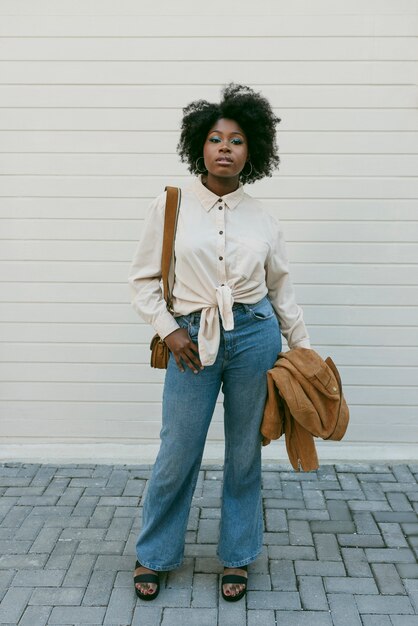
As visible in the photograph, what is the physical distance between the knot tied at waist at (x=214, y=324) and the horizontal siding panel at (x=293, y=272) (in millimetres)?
1727

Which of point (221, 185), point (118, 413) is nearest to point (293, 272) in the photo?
point (118, 413)

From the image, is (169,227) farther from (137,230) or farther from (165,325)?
(137,230)

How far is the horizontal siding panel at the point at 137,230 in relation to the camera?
4312 mm

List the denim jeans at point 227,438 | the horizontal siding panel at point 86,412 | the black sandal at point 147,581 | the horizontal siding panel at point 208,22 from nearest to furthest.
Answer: the denim jeans at point 227,438
the black sandal at point 147,581
the horizontal siding panel at point 208,22
the horizontal siding panel at point 86,412

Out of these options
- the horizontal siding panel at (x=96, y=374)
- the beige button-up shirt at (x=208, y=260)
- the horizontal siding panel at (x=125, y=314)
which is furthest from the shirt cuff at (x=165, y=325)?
the horizontal siding panel at (x=96, y=374)

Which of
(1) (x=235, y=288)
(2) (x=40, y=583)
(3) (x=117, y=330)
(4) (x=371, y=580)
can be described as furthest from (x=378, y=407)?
(2) (x=40, y=583)

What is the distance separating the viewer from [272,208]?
432cm

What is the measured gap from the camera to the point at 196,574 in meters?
3.19

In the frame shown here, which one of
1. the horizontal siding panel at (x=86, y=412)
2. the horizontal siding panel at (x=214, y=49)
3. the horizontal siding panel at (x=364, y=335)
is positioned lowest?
the horizontal siding panel at (x=86, y=412)

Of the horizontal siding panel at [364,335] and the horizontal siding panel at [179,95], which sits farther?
the horizontal siding panel at [364,335]

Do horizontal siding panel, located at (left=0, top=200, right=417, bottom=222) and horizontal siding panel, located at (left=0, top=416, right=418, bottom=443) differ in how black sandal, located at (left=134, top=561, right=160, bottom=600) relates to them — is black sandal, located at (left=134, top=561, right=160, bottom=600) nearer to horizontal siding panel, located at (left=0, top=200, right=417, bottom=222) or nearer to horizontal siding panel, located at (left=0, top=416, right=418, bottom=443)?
horizontal siding panel, located at (left=0, top=416, right=418, bottom=443)

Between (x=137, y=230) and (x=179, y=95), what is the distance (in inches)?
35.7

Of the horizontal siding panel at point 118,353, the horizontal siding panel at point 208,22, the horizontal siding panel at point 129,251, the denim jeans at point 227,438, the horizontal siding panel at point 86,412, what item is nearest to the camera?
the denim jeans at point 227,438

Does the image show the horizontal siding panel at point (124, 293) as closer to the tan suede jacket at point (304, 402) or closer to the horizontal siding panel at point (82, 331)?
the horizontal siding panel at point (82, 331)
